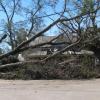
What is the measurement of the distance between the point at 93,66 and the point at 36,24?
649 cm

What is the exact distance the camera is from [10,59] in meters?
22.6

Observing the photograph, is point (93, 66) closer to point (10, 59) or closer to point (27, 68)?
point (27, 68)

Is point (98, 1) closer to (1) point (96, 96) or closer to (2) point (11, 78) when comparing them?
(2) point (11, 78)

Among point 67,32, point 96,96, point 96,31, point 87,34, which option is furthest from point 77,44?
A: point 96,96

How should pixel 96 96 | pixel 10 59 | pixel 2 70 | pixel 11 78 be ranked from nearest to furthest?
pixel 96 96, pixel 11 78, pixel 2 70, pixel 10 59

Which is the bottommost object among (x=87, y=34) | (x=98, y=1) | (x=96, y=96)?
(x=96, y=96)

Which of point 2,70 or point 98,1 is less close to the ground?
point 98,1

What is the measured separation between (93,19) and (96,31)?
0.89m

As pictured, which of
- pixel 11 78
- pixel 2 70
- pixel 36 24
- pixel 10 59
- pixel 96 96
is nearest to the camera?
pixel 96 96

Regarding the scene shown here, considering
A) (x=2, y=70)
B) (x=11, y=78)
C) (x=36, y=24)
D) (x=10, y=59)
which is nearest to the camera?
(x=11, y=78)

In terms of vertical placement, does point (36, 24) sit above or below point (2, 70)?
above

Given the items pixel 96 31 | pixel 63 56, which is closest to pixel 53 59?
pixel 63 56

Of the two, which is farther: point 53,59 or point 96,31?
point 96,31

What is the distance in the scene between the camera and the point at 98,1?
2194 cm
